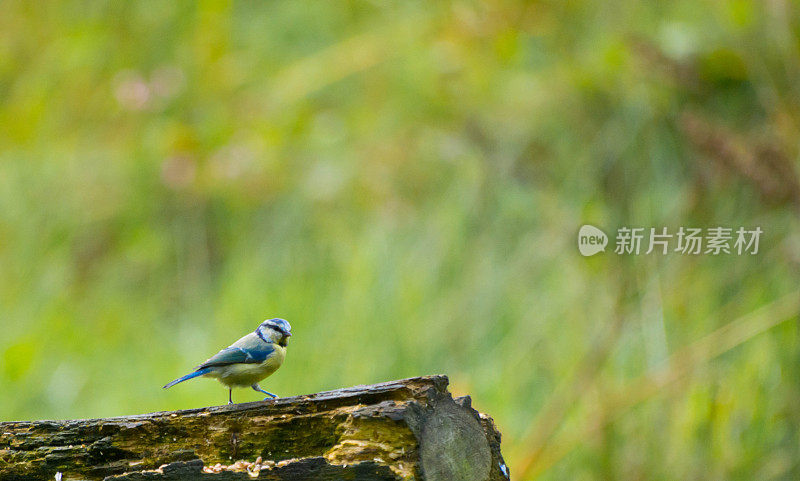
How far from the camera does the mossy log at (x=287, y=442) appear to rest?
3.23 ft

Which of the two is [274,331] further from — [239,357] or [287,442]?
[287,442]

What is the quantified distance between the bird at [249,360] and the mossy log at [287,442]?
0.12 metres

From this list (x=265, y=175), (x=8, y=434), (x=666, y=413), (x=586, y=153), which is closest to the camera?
(x=8, y=434)

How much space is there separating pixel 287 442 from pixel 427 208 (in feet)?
7.32

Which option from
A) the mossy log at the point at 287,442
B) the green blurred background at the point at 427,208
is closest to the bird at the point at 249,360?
the mossy log at the point at 287,442

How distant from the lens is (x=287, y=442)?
1073 mm

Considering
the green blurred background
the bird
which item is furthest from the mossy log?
the green blurred background

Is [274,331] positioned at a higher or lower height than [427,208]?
lower

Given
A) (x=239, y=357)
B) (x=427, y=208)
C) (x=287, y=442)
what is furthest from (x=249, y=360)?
(x=427, y=208)

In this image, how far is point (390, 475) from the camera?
3.22 ft

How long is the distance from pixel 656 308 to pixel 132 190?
2.49 metres

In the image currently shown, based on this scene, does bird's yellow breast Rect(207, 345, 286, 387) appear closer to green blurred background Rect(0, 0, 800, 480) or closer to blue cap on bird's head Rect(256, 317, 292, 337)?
blue cap on bird's head Rect(256, 317, 292, 337)

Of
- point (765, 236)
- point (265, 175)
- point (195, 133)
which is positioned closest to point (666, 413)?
point (765, 236)

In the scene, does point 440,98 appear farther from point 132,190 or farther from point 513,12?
point 132,190
